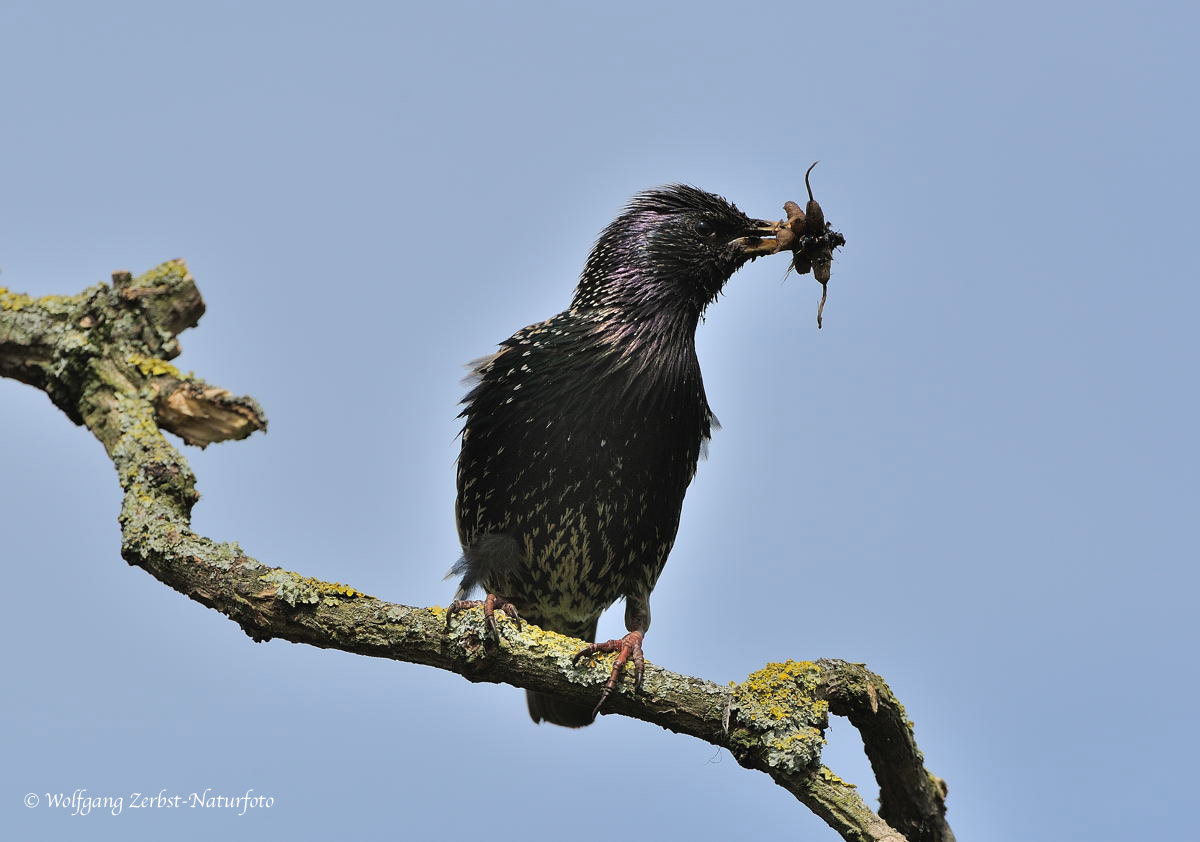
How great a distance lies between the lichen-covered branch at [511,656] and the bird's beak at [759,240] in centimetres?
215

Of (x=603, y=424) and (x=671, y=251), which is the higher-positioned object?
(x=671, y=251)

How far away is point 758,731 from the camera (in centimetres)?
420

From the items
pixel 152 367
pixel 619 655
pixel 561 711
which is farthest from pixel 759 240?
pixel 152 367

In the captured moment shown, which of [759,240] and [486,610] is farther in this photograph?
[759,240]

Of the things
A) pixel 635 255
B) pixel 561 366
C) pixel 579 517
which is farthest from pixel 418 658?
pixel 635 255

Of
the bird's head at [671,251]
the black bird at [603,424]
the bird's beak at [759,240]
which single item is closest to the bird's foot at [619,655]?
the black bird at [603,424]

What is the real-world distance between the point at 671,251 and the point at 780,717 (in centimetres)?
238

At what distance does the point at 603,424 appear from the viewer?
17.2 ft

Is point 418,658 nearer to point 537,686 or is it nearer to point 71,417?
point 537,686

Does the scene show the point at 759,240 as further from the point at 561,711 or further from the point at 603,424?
the point at 561,711

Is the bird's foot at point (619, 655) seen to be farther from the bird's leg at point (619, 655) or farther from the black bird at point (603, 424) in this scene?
the black bird at point (603, 424)

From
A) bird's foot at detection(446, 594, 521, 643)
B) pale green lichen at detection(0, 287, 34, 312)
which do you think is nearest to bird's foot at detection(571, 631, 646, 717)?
bird's foot at detection(446, 594, 521, 643)

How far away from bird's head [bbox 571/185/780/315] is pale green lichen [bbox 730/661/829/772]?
6.31 feet

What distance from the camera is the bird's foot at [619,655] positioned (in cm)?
432
